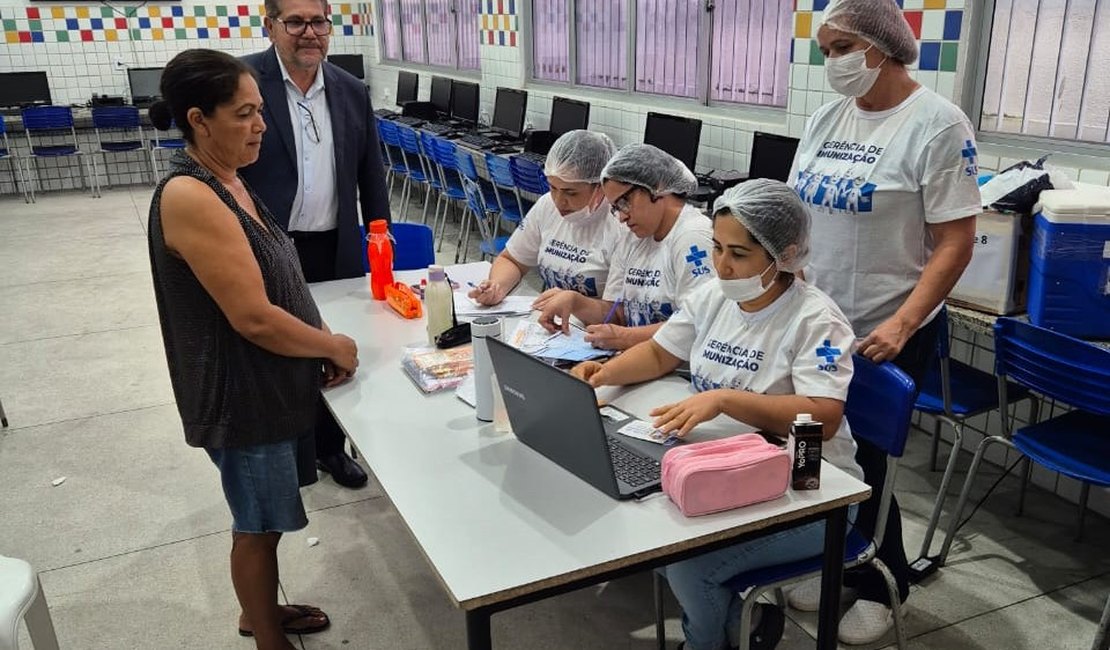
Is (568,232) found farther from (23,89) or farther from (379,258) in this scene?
(23,89)

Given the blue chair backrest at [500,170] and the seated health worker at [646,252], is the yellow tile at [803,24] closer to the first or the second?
the seated health worker at [646,252]

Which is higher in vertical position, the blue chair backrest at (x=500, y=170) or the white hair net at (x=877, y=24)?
the white hair net at (x=877, y=24)

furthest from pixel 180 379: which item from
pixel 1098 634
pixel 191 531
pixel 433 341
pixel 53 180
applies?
pixel 53 180

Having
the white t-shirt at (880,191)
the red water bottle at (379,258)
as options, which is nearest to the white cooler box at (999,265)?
the white t-shirt at (880,191)

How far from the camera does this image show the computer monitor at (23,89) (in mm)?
8656

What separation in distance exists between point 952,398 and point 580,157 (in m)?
1.36

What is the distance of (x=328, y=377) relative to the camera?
2129 mm

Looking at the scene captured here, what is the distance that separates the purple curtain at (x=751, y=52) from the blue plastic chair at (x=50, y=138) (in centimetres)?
655

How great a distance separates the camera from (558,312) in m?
2.48

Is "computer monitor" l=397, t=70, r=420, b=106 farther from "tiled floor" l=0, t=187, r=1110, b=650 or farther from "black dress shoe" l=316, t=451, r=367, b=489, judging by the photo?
"black dress shoe" l=316, t=451, r=367, b=489

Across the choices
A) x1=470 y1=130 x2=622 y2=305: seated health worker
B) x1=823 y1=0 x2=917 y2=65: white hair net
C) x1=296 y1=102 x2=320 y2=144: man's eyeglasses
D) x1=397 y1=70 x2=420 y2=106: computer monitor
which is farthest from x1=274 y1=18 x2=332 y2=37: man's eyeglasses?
x1=397 y1=70 x2=420 y2=106: computer monitor

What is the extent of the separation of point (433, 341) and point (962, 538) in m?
1.76

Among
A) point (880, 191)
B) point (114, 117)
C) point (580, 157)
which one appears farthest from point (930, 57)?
point (114, 117)

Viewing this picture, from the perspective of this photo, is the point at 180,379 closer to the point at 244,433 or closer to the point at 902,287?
the point at 244,433
